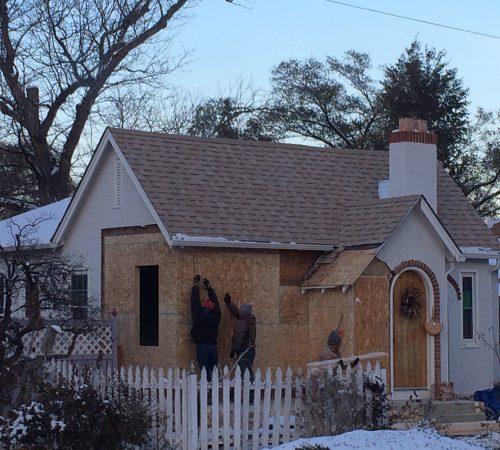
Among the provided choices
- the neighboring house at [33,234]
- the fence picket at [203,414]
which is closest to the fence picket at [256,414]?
the fence picket at [203,414]

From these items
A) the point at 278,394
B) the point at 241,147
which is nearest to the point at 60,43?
the point at 241,147

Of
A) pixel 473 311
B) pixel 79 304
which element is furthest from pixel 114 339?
pixel 473 311

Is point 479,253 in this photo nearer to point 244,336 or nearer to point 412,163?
point 412,163

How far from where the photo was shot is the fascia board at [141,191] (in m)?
19.8

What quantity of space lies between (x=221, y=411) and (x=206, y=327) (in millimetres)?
4845

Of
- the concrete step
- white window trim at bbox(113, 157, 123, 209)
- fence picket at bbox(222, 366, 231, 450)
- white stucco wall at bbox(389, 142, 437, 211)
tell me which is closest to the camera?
fence picket at bbox(222, 366, 231, 450)

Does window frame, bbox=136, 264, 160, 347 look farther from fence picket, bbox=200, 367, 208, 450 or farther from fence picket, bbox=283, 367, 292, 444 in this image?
fence picket, bbox=200, 367, 208, 450

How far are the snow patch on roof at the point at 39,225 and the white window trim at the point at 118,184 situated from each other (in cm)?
231

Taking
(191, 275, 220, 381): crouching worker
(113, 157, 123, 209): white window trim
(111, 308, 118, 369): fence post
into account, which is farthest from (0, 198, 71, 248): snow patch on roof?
(191, 275, 220, 381): crouching worker

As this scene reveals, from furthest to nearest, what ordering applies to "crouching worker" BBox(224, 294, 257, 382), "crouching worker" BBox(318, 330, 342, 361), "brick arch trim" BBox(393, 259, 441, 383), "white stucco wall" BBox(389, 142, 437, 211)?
"white stucco wall" BBox(389, 142, 437, 211) → "brick arch trim" BBox(393, 259, 441, 383) → "crouching worker" BBox(224, 294, 257, 382) → "crouching worker" BBox(318, 330, 342, 361)

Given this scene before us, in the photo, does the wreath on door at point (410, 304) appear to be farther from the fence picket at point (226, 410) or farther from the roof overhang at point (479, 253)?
the fence picket at point (226, 410)

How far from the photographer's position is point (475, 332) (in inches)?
918

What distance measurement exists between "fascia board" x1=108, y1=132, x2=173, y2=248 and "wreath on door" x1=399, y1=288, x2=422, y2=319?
463cm

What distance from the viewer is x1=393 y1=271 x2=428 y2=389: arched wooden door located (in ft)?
69.3
